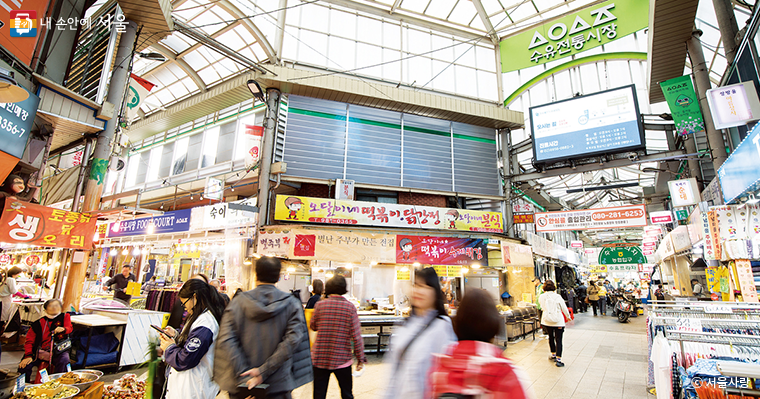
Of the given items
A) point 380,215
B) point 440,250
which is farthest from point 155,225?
point 440,250

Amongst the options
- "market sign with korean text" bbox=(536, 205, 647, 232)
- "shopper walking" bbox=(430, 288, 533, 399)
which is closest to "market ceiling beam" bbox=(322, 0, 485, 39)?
"market sign with korean text" bbox=(536, 205, 647, 232)

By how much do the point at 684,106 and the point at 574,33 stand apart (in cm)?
607

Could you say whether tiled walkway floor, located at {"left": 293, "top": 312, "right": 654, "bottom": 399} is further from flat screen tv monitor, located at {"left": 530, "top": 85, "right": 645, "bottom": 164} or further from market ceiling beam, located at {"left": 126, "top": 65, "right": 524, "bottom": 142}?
market ceiling beam, located at {"left": 126, "top": 65, "right": 524, "bottom": 142}

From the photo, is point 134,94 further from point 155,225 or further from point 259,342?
point 259,342

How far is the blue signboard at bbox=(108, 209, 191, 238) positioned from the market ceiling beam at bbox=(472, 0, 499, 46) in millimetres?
13506

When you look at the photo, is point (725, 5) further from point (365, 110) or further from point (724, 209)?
point (365, 110)

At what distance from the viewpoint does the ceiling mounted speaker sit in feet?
12.2

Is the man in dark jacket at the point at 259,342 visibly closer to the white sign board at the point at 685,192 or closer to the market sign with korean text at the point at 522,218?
the white sign board at the point at 685,192

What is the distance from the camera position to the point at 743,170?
5.54 meters

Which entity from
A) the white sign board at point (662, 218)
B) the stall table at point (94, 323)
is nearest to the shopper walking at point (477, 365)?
the stall table at point (94, 323)

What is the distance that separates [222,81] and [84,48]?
6153mm

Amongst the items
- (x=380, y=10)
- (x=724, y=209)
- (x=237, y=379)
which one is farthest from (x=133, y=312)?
(x=380, y=10)

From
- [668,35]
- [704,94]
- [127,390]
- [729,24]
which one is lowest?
[127,390]

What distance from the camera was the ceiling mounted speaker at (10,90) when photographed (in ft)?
12.2
